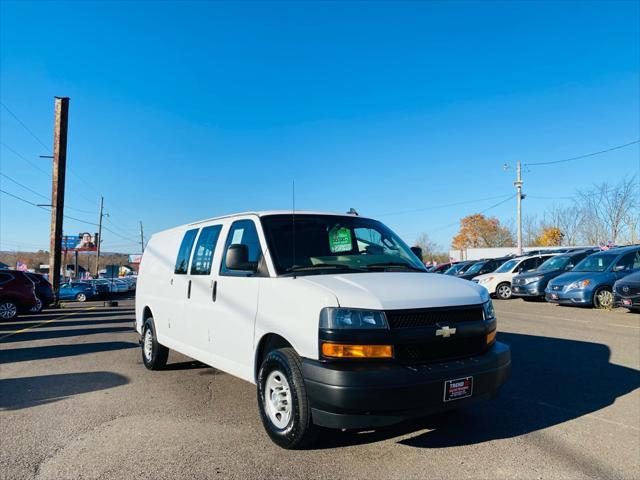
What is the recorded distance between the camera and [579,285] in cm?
1389

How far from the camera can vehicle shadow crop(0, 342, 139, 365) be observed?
844 cm

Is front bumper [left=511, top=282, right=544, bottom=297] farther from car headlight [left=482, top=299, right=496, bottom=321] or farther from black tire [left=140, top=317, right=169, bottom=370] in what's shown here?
car headlight [left=482, top=299, right=496, bottom=321]

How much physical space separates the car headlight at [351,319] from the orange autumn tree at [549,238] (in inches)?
2440

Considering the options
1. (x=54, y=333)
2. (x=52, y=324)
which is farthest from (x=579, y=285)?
(x=52, y=324)

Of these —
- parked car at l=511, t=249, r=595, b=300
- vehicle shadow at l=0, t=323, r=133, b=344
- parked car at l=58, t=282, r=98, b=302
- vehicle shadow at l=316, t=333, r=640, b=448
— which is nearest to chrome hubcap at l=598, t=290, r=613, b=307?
parked car at l=511, t=249, r=595, b=300

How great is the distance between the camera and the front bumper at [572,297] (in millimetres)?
13633

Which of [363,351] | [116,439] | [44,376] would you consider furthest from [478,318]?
[44,376]

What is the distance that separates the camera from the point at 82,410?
5.07 metres

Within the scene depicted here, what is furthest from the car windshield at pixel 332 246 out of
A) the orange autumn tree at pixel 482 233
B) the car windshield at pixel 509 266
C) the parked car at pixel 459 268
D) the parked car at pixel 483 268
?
the orange autumn tree at pixel 482 233

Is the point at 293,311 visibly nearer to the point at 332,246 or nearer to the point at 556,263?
the point at 332,246

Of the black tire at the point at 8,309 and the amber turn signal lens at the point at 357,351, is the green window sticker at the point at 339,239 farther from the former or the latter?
the black tire at the point at 8,309

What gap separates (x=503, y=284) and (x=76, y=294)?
2866cm

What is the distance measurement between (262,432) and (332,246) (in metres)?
1.84

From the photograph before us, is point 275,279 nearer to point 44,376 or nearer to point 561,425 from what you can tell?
point 561,425
